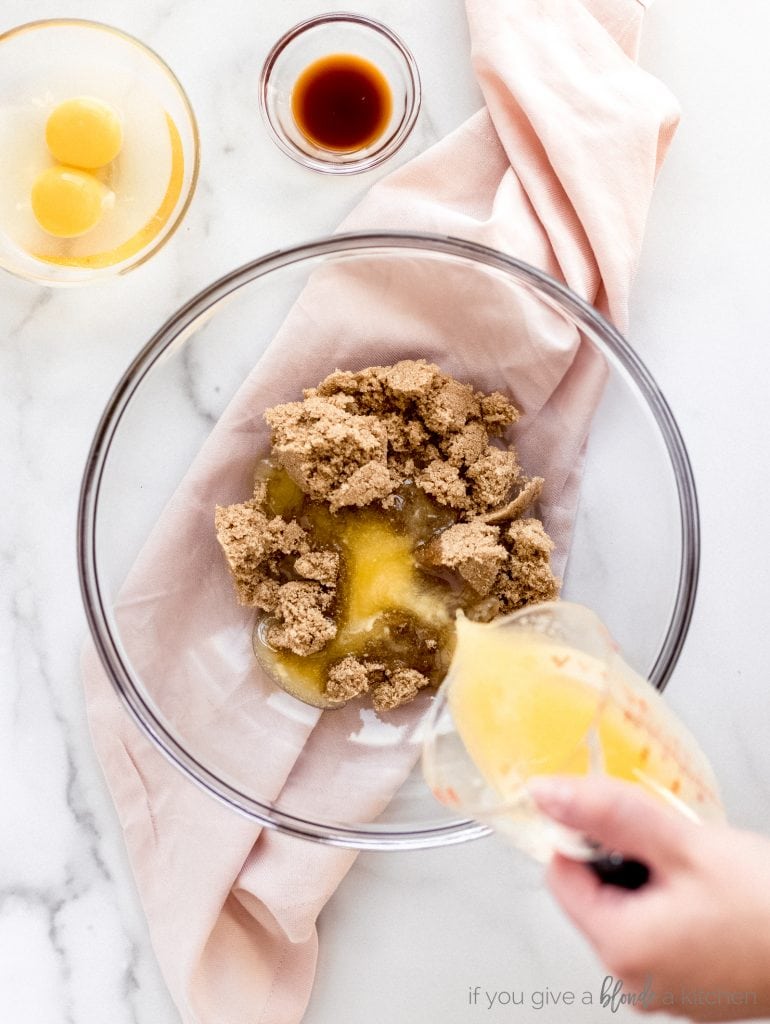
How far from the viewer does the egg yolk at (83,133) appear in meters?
1.90

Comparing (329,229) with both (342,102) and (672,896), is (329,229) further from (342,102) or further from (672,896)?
(672,896)

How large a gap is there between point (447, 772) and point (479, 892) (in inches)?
21.5

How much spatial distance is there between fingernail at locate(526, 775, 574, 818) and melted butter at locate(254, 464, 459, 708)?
0.62 meters

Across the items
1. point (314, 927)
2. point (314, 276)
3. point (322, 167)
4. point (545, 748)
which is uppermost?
point (322, 167)

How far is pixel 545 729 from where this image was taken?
4.43 feet

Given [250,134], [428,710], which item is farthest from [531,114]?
[428,710]

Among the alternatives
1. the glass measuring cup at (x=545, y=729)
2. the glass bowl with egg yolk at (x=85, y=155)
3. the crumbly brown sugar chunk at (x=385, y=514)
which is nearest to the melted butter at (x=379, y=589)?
the crumbly brown sugar chunk at (x=385, y=514)

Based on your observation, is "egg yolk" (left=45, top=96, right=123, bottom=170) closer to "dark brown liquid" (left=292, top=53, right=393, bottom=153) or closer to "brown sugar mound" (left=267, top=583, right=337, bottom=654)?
"dark brown liquid" (left=292, top=53, right=393, bottom=153)

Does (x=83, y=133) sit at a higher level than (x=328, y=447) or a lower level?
higher

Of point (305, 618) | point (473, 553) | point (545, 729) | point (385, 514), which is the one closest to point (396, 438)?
point (385, 514)

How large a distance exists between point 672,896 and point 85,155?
1.64 meters

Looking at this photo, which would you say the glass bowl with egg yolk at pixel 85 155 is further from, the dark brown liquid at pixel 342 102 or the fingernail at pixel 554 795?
the fingernail at pixel 554 795

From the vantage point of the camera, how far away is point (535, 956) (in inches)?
76.6

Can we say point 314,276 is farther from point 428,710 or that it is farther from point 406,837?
point 406,837
